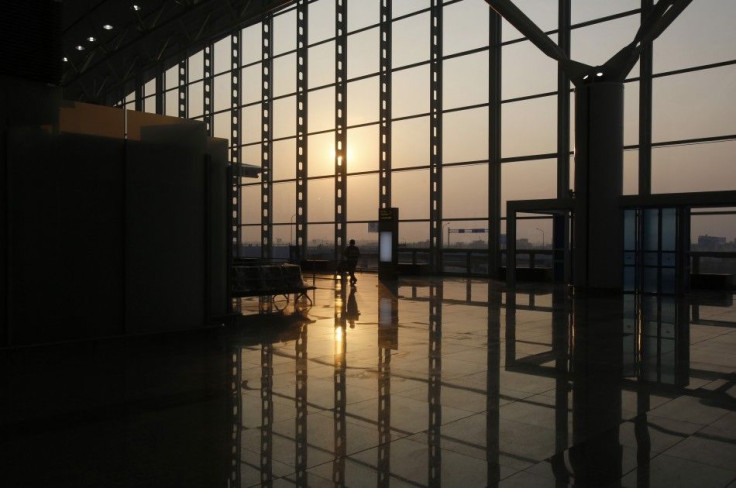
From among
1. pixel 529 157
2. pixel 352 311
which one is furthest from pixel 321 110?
pixel 352 311

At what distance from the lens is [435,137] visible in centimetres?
2434

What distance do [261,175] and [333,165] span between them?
4.89 metres

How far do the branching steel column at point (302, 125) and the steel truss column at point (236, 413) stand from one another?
21.4 meters

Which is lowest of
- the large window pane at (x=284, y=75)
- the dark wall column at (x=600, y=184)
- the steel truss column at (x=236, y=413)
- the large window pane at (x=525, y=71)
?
the steel truss column at (x=236, y=413)

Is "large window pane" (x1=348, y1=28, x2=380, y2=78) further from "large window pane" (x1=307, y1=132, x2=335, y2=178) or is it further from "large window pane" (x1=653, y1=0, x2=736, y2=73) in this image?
"large window pane" (x1=653, y1=0, x2=736, y2=73)

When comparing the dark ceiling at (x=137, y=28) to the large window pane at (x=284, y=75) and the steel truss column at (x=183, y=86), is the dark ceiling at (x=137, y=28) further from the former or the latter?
the large window pane at (x=284, y=75)

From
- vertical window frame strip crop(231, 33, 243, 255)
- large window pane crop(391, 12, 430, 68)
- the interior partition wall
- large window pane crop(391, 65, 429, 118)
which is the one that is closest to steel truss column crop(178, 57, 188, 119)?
the interior partition wall

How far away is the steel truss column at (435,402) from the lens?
3.76 meters

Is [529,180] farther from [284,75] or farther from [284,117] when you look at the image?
[284,75]

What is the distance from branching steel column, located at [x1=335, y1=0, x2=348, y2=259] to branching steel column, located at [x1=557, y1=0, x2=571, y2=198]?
9.72 m

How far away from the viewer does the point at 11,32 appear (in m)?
7.91

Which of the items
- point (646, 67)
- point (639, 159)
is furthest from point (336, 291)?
point (646, 67)

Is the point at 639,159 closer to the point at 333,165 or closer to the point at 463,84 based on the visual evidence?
the point at 463,84

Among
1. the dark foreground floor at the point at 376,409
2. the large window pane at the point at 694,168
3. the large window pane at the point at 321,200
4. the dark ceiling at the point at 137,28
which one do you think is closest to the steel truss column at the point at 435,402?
the dark foreground floor at the point at 376,409
